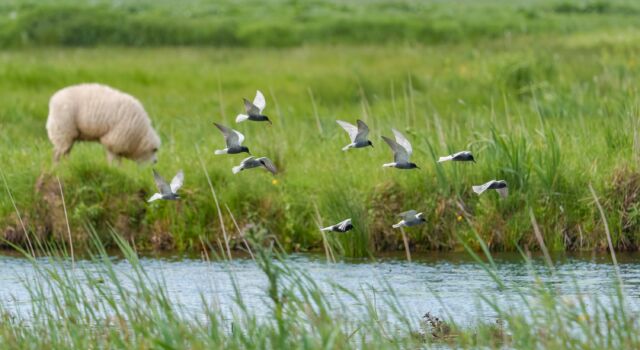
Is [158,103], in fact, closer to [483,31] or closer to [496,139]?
[496,139]

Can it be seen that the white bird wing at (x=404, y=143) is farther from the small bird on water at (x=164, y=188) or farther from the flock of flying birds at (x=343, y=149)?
the small bird on water at (x=164, y=188)

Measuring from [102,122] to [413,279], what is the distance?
5.02 meters

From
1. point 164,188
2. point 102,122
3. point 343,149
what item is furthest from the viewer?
point 102,122

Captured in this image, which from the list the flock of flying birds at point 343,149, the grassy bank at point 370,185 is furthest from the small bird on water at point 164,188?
the grassy bank at point 370,185

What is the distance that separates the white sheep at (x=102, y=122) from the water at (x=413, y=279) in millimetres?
2752

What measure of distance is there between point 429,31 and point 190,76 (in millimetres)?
10846

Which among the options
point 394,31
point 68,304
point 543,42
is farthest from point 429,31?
point 68,304

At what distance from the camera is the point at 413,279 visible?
898 cm

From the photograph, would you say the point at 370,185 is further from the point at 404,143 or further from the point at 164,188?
the point at 164,188

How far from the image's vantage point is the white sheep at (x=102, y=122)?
42.1 feet

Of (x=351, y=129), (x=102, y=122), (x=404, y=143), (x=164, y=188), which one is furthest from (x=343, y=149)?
(x=102, y=122)

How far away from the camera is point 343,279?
29.9 ft

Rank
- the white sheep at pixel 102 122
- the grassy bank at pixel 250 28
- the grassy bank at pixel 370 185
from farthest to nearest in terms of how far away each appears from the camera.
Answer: the grassy bank at pixel 250 28 → the white sheep at pixel 102 122 → the grassy bank at pixel 370 185

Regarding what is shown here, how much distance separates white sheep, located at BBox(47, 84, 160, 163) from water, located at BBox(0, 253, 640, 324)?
2752mm
